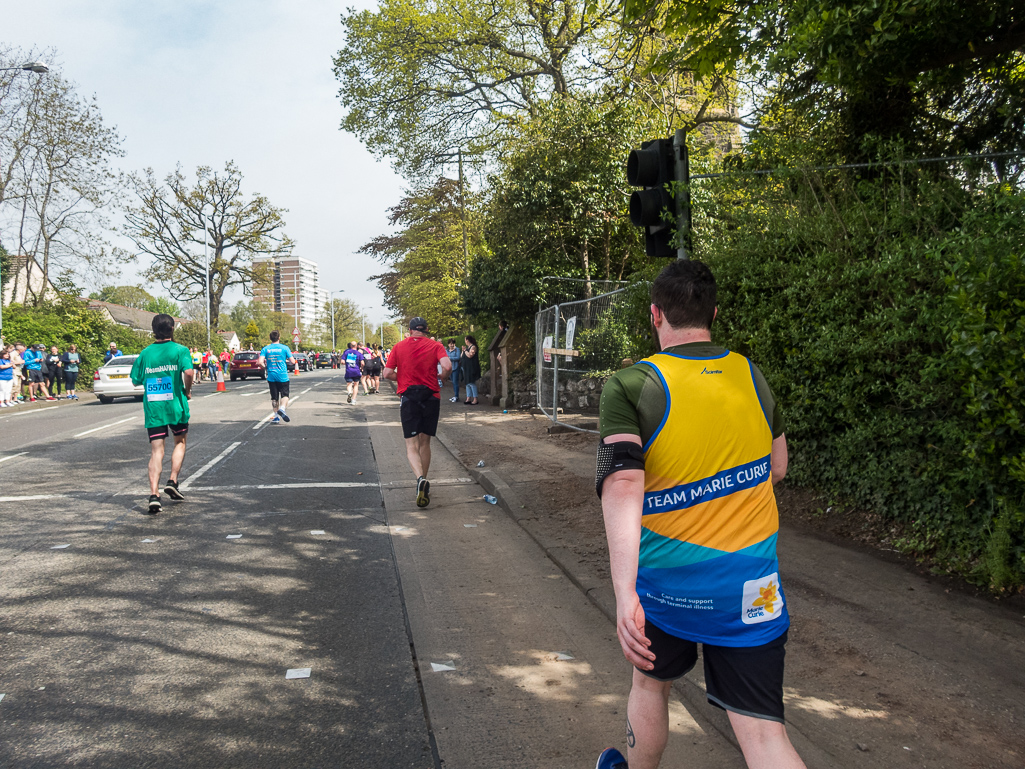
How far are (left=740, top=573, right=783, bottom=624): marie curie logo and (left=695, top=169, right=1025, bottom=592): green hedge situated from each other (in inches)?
94.4

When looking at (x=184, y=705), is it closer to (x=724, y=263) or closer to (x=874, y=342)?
(x=874, y=342)

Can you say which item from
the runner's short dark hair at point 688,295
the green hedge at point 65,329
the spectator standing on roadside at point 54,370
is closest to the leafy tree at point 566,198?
the runner's short dark hair at point 688,295

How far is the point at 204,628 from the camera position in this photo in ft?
13.6

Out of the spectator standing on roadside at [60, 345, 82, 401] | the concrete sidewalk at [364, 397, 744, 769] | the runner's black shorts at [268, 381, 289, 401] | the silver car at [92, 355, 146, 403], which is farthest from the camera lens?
the spectator standing on roadside at [60, 345, 82, 401]

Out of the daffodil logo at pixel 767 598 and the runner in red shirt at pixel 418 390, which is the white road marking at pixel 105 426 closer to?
the runner in red shirt at pixel 418 390

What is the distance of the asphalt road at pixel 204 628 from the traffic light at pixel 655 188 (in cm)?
317

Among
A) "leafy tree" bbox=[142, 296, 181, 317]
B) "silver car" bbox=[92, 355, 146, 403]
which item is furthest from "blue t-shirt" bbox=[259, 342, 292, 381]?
"leafy tree" bbox=[142, 296, 181, 317]

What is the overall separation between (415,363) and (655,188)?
329 cm

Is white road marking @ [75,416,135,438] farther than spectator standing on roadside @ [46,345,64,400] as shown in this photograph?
No

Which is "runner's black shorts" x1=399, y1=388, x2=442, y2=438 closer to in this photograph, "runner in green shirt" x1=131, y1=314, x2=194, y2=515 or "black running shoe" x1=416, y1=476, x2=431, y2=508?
"black running shoe" x1=416, y1=476, x2=431, y2=508

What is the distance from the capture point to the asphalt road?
2918 mm

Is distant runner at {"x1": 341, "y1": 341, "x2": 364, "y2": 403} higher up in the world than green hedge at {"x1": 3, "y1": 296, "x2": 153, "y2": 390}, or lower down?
lower down

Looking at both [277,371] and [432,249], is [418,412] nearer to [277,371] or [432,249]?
[277,371]

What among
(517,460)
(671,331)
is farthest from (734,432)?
(517,460)
